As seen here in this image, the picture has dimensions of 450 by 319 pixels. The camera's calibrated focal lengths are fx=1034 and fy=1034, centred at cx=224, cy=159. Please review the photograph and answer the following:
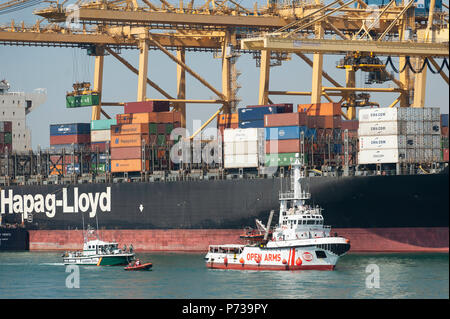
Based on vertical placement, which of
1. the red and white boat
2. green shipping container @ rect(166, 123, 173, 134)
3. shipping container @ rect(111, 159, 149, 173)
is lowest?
the red and white boat

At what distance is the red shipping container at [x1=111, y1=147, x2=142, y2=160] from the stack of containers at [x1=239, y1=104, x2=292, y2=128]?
25.1 feet

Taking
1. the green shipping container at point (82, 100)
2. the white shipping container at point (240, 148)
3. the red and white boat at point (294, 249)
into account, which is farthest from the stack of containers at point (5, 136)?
the red and white boat at point (294, 249)

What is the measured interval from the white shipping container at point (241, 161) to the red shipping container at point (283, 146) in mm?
1369

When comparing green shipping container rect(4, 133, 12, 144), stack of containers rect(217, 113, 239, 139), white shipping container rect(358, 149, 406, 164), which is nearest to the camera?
white shipping container rect(358, 149, 406, 164)

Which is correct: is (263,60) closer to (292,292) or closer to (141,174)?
(141,174)

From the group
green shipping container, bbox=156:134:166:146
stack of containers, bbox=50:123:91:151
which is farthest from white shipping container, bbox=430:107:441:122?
stack of containers, bbox=50:123:91:151

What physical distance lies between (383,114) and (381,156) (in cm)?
243

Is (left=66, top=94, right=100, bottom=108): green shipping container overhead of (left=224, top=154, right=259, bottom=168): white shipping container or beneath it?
overhead

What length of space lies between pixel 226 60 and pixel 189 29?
15.2 ft

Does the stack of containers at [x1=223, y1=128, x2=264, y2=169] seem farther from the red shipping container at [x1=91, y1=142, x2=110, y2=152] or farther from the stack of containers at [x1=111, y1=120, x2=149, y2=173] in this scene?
the red shipping container at [x1=91, y1=142, x2=110, y2=152]

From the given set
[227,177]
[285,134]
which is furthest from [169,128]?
[285,134]

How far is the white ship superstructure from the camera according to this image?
87.1 meters
